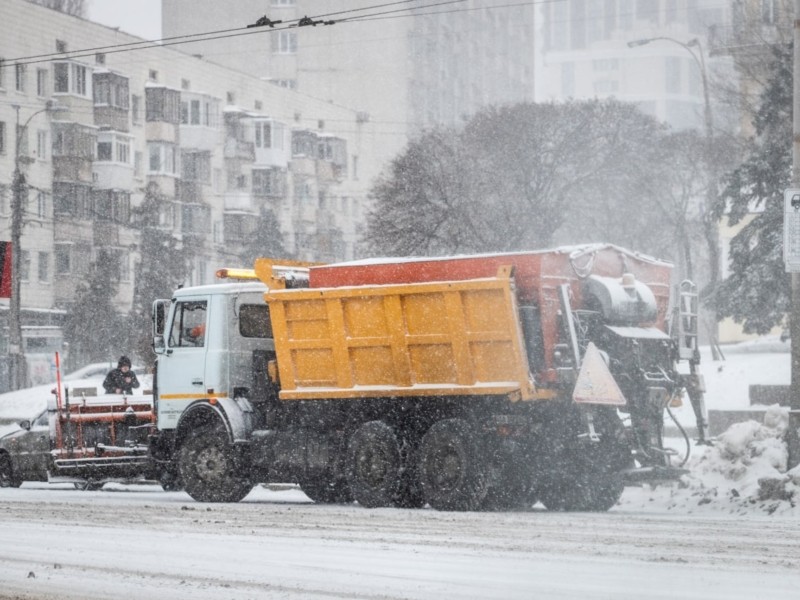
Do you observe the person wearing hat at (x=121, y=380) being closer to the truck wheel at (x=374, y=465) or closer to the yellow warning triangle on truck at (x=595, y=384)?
the truck wheel at (x=374, y=465)

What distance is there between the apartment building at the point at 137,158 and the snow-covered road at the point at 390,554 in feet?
137

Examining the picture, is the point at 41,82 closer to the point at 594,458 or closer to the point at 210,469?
the point at 210,469

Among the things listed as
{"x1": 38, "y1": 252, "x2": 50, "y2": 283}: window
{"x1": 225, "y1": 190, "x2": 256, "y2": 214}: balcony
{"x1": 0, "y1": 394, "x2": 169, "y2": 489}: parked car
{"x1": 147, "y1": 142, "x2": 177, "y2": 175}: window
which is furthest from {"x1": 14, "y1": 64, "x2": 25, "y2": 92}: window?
{"x1": 0, "y1": 394, "x2": 169, "y2": 489}: parked car

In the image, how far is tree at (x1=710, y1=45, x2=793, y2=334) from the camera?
117 feet

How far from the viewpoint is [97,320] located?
61000mm

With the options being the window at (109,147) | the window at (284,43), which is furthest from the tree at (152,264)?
the window at (284,43)

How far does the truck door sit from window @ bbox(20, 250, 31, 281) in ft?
154

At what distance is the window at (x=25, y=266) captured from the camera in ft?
214

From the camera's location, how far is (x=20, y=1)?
66.4m

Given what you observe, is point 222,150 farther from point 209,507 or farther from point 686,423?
point 209,507

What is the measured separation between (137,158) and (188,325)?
5756cm

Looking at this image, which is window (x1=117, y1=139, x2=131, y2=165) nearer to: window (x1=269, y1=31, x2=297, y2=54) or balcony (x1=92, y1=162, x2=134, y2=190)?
balcony (x1=92, y1=162, x2=134, y2=190)

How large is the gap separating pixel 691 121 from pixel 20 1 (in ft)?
387

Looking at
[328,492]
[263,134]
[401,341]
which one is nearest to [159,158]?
[263,134]
